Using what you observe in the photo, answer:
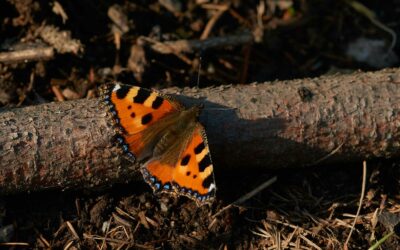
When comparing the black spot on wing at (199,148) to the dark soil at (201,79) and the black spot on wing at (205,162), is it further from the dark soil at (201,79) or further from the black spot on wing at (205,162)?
the dark soil at (201,79)

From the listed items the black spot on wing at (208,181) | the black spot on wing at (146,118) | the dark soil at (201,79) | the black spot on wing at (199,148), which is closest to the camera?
the black spot on wing at (208,181)

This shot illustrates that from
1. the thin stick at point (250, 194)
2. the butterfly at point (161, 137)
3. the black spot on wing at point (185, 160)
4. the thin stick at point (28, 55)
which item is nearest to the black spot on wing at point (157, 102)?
the butterfly at point (161, 137)

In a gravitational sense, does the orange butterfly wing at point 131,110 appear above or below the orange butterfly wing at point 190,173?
above

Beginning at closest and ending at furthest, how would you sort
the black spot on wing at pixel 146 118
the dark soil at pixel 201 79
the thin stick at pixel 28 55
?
1. the black spot on wing at pixel 146 118
2. the dark soil at pixel 201 79
3. the thin stick at pixel 28 55

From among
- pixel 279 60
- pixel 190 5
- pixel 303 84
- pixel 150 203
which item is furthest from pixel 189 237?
pixel 190 5

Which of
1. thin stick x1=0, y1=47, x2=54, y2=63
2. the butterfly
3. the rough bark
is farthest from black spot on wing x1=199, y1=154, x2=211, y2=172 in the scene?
thin stick x1=0, y1=47, x2=54, y2=63

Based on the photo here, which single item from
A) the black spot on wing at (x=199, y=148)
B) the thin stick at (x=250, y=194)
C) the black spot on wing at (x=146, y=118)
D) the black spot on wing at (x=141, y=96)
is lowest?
the thin stick at (x=250, y=194)

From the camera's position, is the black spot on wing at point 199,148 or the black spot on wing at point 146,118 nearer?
the black spot on wing at point 199,148
